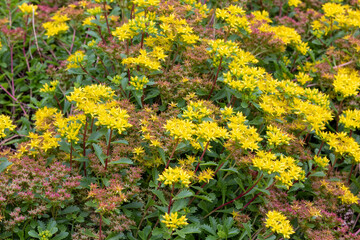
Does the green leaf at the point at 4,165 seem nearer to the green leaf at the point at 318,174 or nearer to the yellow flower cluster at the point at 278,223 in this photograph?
the yellow flower cluster at the point at 278,223

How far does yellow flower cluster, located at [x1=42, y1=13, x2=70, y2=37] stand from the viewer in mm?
3732

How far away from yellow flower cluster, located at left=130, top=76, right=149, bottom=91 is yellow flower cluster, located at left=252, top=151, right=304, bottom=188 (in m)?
0.98

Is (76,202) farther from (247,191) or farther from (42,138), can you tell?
(247,191)

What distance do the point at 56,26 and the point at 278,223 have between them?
296 centimetres

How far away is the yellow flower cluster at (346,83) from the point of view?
10.5 feet

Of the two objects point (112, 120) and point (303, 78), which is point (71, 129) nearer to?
point (112, 120)

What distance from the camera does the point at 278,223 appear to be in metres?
2.40

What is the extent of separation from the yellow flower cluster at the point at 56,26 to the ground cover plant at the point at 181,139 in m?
0.02

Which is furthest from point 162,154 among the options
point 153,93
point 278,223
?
point 278,223

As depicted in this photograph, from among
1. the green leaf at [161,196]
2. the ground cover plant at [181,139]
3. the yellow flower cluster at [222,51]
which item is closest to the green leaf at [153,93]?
the ground cover plant at [181,139]

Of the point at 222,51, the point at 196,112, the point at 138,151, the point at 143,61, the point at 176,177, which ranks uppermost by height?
the point at 222,51

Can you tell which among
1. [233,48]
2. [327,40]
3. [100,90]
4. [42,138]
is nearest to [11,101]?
[42,138]

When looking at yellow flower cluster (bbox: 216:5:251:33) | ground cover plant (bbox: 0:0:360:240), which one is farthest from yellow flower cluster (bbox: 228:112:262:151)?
yellow flower cluster (bbox: 216:5:251:33)

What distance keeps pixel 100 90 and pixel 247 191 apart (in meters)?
1.19
